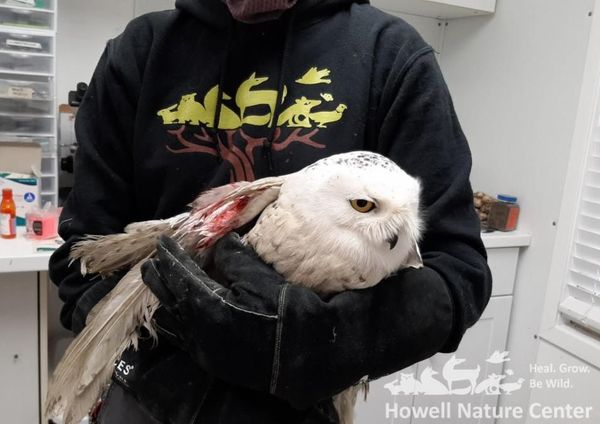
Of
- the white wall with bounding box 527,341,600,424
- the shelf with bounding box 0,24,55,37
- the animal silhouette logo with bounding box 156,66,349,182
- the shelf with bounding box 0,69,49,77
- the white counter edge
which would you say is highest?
the shelf with bounding box 0,24,55,37

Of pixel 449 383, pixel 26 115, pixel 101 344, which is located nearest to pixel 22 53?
pixel 26 115

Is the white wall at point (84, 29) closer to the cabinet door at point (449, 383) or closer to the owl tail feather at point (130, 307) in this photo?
the owl tail feather at point (130, 307)

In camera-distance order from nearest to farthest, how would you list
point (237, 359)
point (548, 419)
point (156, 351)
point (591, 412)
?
point (237, 359) < point (156, 351) < point (591, 412) < point (548, 419)

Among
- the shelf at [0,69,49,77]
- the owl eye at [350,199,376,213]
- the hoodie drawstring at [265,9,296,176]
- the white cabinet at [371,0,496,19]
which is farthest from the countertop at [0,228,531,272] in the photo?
the white cabinet at [371,0,496,19]

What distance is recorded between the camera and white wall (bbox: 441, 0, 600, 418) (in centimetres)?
171

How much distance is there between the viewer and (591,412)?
1566 millimetres

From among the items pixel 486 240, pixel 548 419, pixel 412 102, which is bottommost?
pixel 548 419

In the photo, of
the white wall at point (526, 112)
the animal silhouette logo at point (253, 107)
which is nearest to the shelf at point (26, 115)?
the animal silhouette logo at point (253, 107)

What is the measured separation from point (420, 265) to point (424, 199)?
9cm

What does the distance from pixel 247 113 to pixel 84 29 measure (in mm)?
1396

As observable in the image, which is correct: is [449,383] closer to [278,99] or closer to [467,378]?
[467,378]

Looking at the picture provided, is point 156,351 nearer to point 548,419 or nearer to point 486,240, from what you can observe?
point 486,240

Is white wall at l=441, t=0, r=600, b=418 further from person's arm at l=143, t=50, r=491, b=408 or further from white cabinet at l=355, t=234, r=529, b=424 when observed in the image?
person's arm at l=143, t=50, r=491, b=408

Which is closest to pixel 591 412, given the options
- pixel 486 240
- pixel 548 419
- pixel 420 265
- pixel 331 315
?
pixel 548 419
